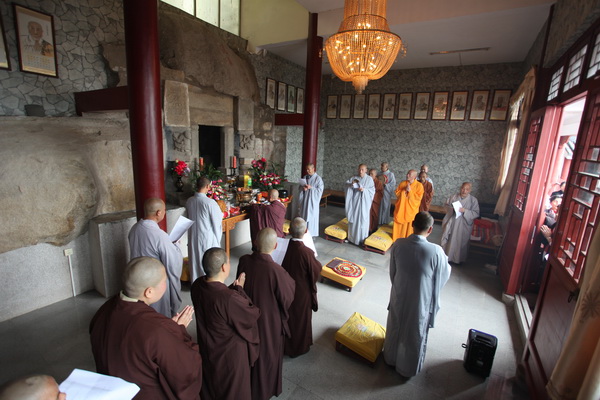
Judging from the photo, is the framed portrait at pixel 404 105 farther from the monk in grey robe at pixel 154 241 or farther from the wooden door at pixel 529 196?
the monk in grey robe at pixel 154 241

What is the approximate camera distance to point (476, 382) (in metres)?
3.29

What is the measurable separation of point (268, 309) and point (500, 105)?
1041cm

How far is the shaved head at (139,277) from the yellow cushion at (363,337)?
253cm

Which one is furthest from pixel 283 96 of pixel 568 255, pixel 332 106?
pixel 568 255

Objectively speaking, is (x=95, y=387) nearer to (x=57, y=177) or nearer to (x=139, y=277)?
(x=139, y=277)

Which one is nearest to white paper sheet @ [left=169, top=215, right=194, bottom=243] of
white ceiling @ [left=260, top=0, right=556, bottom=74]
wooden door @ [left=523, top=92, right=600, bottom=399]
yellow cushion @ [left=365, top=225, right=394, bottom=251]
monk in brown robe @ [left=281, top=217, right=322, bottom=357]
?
monk in brown robe @ [left=281, top=217, right=322, bottom=357]

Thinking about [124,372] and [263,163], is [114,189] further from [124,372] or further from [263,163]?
[124,372]

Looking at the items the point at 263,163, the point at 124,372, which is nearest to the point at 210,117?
the point at 263,163

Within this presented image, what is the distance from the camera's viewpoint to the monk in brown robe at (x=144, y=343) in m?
1.74

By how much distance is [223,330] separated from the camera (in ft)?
7.59

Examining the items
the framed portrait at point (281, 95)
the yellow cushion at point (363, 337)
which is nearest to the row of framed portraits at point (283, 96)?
the framed portrait at point (281, 95)

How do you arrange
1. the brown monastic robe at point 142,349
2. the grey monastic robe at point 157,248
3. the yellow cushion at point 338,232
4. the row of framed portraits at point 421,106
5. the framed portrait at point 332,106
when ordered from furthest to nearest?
1. the framed portrait at point 332,106
2. the row of framed portraits at point 421,106
3. the yellow cushion at point 338,232
4. the grey monastic robe at point 157,248
5. the brown monastic robe at point 142,349

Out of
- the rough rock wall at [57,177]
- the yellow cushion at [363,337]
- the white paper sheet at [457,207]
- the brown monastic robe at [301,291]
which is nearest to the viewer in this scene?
the brown monastic robe at [301,291]

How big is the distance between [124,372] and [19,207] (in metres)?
3.57
